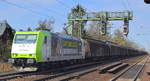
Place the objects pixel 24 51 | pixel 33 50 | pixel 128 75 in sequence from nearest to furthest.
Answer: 1. pixel 33 50
2. pixel 24 51
3. pixel 128 75

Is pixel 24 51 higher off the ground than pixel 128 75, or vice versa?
pixel 24 51

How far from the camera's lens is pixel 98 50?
43344mm

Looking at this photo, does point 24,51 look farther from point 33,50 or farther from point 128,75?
point 128,75

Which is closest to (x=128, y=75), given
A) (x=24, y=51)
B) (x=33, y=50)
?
(x=33, y=50)

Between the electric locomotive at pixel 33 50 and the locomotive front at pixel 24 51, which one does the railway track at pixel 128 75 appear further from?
the locomotive front at pixel 24 51

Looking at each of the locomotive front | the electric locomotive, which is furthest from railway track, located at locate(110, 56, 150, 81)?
the locomotive front

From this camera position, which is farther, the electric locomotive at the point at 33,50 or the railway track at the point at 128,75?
the electric locomotive at the point at 33,50

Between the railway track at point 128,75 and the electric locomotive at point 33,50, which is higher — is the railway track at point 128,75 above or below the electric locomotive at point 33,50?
below

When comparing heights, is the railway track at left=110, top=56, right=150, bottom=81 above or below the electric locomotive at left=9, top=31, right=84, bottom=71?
below

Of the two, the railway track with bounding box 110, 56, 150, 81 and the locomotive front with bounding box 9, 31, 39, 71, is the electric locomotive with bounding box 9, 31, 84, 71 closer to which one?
the locomotive front with bounding box 9, 31, 39, 71

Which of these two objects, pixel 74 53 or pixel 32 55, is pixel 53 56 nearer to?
pixel 32 55

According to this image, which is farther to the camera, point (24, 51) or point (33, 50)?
point (24, 51)

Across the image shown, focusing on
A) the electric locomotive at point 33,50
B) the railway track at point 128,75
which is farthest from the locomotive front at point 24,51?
the railway track at point 128,75

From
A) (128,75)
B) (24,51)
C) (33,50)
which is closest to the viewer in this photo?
(33,50)
